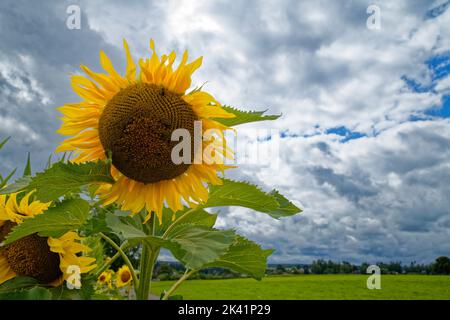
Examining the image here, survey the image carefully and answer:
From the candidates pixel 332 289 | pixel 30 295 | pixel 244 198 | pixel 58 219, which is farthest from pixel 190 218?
pixel 332 289

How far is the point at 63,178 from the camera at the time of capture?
4.67 feet

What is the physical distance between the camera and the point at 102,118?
170 centimetres

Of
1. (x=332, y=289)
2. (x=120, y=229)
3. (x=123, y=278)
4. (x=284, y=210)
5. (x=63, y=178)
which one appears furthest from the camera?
(x=332, y=289)

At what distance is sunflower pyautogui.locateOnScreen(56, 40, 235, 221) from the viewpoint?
1.60 meters

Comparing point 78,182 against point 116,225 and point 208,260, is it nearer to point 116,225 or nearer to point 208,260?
point 116,225

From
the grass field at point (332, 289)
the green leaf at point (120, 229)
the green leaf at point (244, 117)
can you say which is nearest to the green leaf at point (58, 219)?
the green leaf at point (120, 229)

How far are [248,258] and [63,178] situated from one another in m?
0.73

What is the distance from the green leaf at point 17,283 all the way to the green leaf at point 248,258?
32.0 inches

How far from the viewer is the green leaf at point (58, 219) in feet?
4.83

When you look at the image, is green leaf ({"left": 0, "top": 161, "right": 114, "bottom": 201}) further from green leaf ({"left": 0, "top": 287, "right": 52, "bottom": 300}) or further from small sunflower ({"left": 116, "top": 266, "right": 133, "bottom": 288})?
small sunflower ({"left": 116, "top": 266, "right": 133, "bottom": 288})

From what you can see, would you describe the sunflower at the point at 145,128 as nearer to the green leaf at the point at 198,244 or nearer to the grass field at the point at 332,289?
the green leaf at the point at 198,244

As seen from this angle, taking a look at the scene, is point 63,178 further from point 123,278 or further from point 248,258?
point 123,278

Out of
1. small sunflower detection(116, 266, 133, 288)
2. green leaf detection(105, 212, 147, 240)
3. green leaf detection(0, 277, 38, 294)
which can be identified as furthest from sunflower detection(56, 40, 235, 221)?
small sunflower detection(116, 266, 133, 288)

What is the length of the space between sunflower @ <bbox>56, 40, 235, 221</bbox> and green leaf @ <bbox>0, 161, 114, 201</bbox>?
0.12 meters
